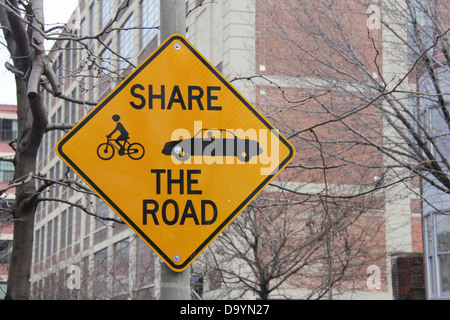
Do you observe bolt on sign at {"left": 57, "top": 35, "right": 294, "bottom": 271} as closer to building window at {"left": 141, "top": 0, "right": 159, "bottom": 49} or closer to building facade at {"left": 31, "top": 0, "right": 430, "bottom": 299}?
building facade at {"left": 31, "top": 0, "right": 430, "bottom": 299}

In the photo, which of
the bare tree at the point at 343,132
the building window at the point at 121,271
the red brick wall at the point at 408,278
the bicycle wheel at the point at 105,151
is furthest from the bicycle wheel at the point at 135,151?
the building window at the point at 121,271

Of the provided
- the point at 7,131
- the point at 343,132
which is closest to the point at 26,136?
the point at 343,132

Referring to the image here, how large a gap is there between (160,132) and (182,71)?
1.59 feet

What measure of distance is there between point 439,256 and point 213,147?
1631cm

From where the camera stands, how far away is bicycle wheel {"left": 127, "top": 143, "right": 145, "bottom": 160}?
15.1 ft

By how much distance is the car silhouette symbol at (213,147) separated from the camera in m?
4.62

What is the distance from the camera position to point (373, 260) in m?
18.9

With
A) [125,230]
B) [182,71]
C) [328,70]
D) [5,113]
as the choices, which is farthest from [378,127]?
[5,113]

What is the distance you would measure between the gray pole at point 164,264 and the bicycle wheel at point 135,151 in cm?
75

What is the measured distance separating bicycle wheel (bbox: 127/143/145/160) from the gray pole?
746 mm

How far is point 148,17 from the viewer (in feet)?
99.5

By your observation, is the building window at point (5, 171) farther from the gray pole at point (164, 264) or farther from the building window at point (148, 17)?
the gray pole at point (164, 264)

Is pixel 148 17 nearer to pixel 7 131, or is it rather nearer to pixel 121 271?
pixel 121 271

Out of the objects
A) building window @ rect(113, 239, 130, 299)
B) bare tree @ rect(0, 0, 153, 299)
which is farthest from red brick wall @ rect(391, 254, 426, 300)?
bare tree @ rect(0, 0, 153, 299)
